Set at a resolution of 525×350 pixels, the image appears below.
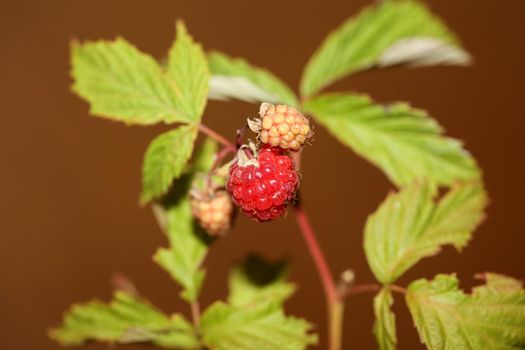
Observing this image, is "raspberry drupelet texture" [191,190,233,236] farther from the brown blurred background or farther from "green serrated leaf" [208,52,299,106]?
the brown blurred background

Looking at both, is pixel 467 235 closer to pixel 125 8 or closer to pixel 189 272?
pixel 189 272

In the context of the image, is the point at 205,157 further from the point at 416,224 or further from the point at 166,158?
the point at 416,224

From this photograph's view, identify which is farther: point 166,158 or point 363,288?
point 363,288

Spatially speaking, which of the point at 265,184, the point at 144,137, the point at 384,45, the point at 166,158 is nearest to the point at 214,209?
the point at 166,158

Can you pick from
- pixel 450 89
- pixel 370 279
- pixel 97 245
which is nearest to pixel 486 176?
pixel 450 89

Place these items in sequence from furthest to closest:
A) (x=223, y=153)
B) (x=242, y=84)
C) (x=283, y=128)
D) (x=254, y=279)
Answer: (x=254, y=279)
(x=242, y=84)
(x=223, y=153)
(x=283, y=128)

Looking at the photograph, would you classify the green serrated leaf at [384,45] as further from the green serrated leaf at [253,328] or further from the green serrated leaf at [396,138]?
the green serrated leaf at [253,328]

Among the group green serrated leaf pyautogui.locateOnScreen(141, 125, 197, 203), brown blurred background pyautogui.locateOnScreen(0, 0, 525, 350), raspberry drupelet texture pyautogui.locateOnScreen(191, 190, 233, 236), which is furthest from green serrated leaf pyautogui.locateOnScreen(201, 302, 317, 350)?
brown blurred background pyautogui.locateOnScreen(0, 0, 525, 350)
